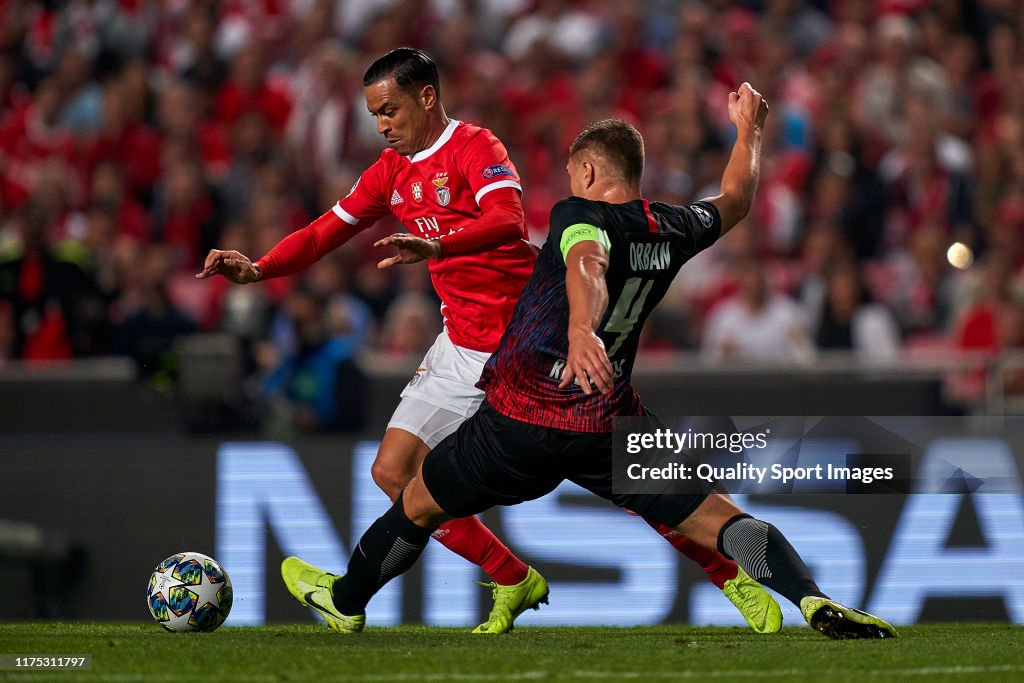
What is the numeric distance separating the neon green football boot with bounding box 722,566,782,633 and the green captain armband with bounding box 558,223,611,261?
5.93 feet

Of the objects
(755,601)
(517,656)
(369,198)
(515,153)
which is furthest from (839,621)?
(515,153)

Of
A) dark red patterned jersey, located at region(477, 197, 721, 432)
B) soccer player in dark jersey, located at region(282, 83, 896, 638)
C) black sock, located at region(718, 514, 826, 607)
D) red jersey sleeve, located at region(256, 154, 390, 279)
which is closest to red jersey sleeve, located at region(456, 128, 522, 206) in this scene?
red jersey sleeve, located at region(256, 154, 390, 279)

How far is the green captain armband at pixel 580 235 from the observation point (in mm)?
5383

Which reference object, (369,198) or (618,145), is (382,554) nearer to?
(369,198)

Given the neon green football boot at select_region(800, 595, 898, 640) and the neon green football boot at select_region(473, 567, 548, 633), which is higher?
the neon green football boot at select_region(800, 595, 898, 640)

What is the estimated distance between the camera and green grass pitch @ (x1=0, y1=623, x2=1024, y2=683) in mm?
5066

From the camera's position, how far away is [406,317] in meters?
10.5

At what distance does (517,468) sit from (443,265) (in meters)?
1.28

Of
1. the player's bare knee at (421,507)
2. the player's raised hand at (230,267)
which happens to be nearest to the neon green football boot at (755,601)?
the player's bare knee at (421,507)

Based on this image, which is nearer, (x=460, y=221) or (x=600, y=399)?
(x=600, y=399)

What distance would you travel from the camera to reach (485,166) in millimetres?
6465

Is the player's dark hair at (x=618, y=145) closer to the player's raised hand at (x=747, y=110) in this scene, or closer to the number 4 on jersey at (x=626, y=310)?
the number 4 on jersey at (x=626, y=310)

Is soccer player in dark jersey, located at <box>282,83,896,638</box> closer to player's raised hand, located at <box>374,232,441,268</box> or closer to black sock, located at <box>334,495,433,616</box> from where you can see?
black sock, located at <box>334,495,433,616</box>

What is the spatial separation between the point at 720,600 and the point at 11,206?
7.29 m
